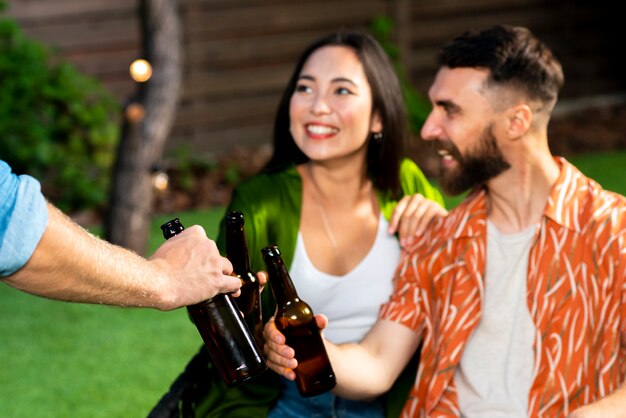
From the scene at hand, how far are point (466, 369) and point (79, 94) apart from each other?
5.85 m

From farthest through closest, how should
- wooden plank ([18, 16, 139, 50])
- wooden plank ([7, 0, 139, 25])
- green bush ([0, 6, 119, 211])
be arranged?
wooden plank ([18, 16, 139, 50]) < wooden plank ([7, 0, 139, 25]) < green bush ([0, 6, 119, 211])

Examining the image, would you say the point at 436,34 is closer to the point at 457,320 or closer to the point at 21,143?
the point at 21,143

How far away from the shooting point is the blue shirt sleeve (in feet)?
5.85

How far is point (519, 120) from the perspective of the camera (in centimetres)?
279

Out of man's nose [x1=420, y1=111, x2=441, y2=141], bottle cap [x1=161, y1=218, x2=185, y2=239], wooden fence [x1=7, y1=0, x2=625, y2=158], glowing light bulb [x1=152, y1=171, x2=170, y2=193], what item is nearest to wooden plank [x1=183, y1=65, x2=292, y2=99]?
wooden fence [x1=7, y1=0, x2=625, y2=158]

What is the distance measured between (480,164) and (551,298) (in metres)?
0.40

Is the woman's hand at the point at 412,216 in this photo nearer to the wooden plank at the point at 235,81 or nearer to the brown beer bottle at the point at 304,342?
the brown beer bottle at the point at 304,342

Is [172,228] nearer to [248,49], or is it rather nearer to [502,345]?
[502,345]

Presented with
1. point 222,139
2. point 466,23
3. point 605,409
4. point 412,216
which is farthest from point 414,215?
point 466,23

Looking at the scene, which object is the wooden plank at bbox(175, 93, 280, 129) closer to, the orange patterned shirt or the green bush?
the green bush

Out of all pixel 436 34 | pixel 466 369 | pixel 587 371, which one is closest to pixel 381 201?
pixel 466 369

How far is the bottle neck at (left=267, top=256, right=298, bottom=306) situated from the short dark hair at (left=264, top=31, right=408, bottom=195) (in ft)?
2.38

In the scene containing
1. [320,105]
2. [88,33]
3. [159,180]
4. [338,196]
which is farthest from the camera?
[88,33]

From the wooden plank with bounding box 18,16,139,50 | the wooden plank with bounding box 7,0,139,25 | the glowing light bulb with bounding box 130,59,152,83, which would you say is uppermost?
the wooden plank with bounding box 7,0,139,25
